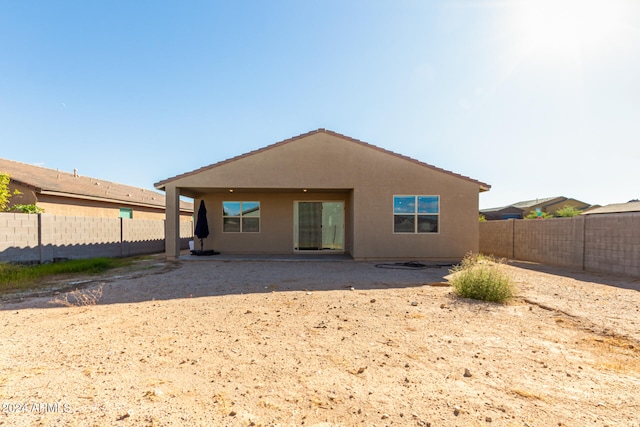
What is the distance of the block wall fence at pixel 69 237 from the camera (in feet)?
29.2

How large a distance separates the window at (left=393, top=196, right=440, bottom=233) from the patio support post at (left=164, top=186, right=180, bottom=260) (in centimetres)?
818

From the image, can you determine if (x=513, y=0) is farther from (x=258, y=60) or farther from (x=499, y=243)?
(x=499, y=243)

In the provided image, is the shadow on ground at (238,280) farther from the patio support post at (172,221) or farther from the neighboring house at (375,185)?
the neighboring house at (375,185)

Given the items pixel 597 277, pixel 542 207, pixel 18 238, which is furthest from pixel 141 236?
pixel 542 207

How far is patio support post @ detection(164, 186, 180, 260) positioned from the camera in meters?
11.1

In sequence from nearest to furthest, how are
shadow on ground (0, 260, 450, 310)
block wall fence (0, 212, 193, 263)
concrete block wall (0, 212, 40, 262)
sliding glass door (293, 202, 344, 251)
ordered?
1. shadow on ground (0, 260, 450, 310)
2. concrete block wall (0, 212, 40, 262)
3. block wall fence (0, 212, 193, 263)
4. sliding glass door (293, 202, 344, 251)

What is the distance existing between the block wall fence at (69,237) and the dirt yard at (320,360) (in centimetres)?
492

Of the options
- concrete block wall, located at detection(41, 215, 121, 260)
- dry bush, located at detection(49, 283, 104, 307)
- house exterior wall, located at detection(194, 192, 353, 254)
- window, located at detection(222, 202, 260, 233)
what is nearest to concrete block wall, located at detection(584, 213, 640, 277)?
house exterior wall, located at detection(194, 192, 353, 254)

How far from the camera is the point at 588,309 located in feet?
16.9

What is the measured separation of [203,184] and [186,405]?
9.62 m

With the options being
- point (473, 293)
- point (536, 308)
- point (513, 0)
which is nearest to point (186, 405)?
point (473, 293)

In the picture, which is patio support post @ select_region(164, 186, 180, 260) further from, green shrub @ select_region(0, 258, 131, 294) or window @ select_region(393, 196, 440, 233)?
window @ select_region(393, 196, 440, 233)

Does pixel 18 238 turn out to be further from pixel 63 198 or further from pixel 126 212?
pixel 126 212

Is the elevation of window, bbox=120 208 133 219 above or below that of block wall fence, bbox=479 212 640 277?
above
